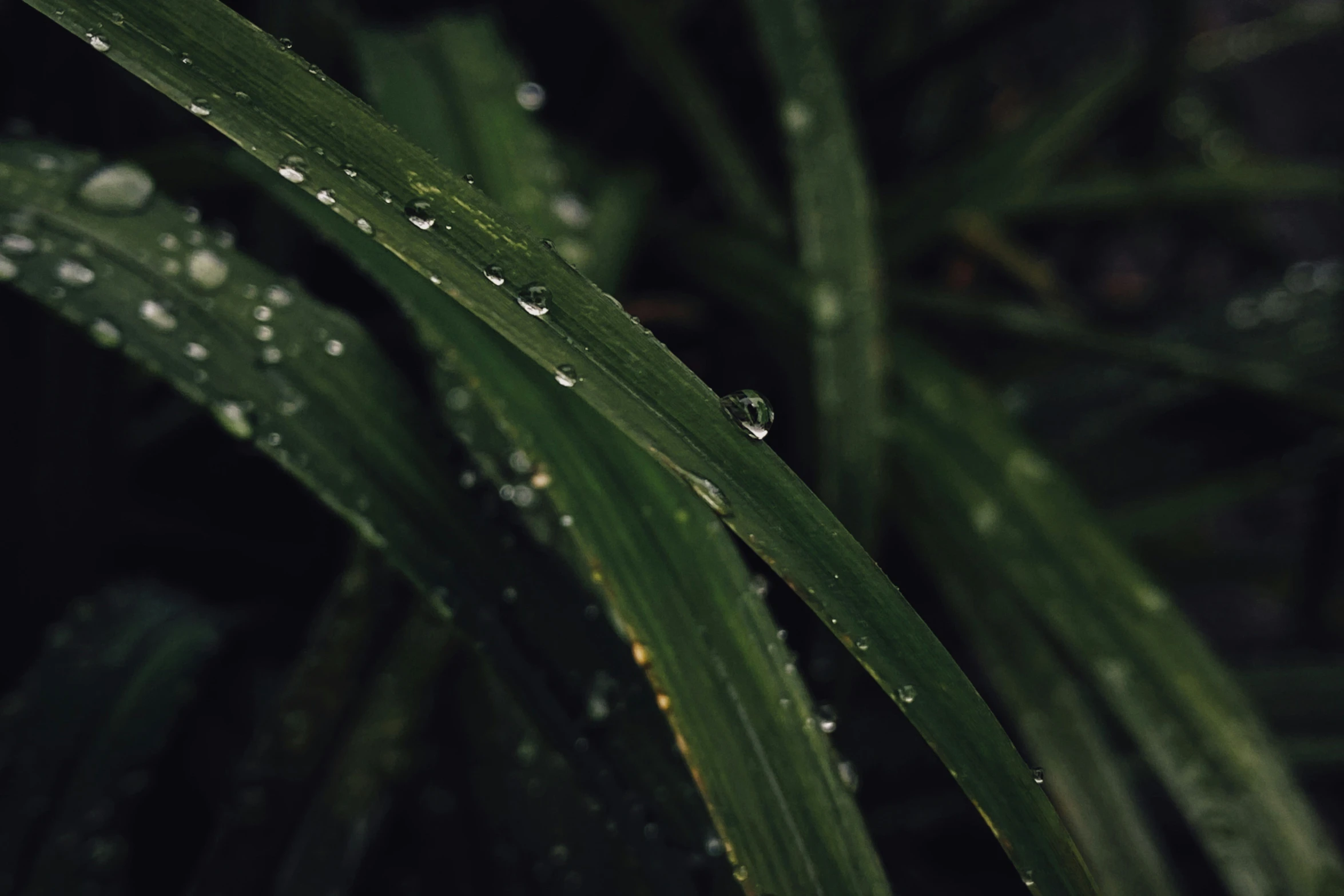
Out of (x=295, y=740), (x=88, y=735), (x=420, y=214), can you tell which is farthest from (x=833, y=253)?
(x=88, y=735)

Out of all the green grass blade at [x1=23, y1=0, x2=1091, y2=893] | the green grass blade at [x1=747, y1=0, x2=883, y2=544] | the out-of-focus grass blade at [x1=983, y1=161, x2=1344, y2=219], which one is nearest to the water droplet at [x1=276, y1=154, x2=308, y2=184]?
the green grass blade at [x1=23, y1=0, x2=1091, y2=893]

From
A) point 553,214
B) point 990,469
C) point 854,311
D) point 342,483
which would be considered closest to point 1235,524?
point 990,469

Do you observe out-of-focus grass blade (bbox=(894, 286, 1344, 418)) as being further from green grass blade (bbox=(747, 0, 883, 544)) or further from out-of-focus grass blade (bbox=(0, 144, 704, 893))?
out-of-focus grass blade (bbox=(0, 144, 704, 893))

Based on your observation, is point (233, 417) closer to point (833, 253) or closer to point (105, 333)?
point (105, 333)

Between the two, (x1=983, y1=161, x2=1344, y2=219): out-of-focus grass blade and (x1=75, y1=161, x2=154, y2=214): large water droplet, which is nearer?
(x1=75, y1=161, x2=154, y2=214): large water droplet

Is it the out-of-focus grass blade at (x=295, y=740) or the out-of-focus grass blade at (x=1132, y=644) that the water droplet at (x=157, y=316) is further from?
the out-of-focus grass blade at (x=1132, y=644)

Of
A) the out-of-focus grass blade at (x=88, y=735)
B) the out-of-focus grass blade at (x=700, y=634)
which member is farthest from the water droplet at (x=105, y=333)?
the out-of-focus grass blade at (x=88, y=735)
